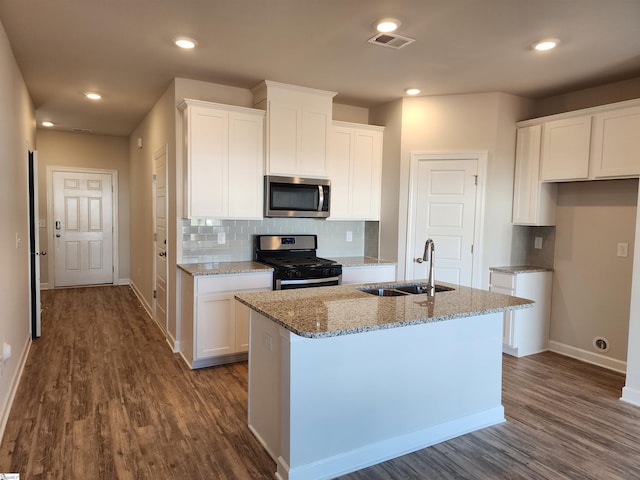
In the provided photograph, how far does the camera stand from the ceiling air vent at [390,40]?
2898 mm

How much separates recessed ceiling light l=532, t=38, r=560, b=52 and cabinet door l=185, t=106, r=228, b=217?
8.37 feet

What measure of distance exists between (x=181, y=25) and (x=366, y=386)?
2.55 metres

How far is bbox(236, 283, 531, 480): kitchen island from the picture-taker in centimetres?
215

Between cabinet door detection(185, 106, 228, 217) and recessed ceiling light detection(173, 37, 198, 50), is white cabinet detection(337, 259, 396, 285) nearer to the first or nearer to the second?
cabinet door detection(185, 106, 228, 217)

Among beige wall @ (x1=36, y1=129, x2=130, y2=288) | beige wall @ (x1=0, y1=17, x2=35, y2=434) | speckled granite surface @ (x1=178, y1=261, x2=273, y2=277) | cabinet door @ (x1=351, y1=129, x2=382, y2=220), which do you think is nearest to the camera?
beige wall @ (x1=0, y1=17, x2=35, y2=434)

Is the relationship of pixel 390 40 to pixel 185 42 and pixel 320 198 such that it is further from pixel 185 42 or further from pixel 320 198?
pixel 320 198

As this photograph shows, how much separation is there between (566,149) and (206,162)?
129 inches

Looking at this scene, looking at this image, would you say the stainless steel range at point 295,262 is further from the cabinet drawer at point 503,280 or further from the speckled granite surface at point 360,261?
the cabinet drawer at point 503,280

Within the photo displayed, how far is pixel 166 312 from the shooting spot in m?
4.50

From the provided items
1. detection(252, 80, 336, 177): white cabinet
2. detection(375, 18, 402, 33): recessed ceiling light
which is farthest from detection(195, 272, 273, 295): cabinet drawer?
detection(375, 18, 402, 33): recessed ceiling light

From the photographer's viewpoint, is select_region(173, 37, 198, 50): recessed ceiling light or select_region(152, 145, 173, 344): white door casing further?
select_region(152, 145, 173, 344): white door casing

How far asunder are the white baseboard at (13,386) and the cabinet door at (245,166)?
2070mm

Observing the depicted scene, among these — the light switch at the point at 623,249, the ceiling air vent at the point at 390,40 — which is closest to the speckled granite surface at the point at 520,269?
the light switch at the point at 623,249

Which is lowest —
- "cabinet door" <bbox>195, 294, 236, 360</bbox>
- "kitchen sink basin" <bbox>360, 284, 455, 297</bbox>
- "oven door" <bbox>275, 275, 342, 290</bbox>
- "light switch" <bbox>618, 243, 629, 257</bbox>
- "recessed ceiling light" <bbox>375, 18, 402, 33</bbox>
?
"cabinet door" <bbox>195, 294, 236, 360</bbox>
